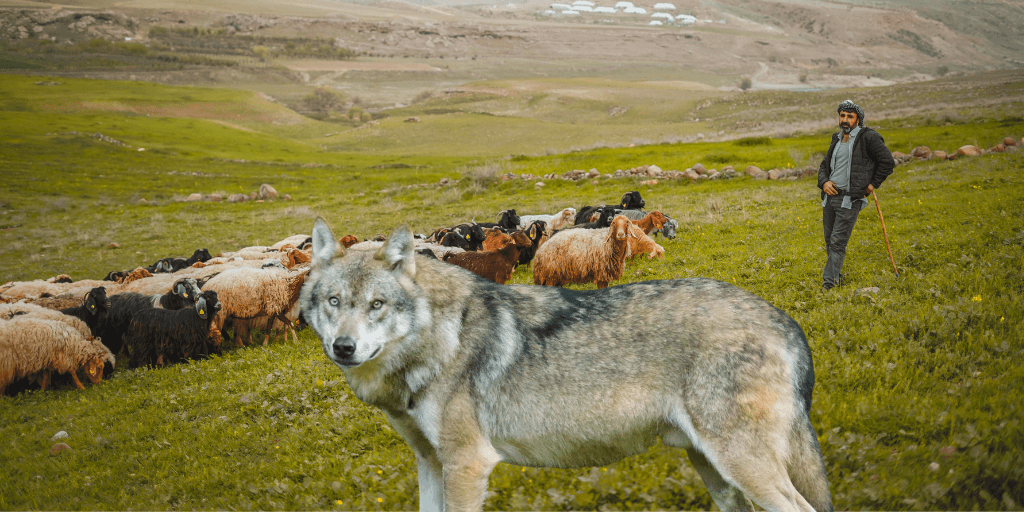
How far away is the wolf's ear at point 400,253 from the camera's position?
11.0 feet

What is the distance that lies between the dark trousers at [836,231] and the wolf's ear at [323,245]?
841cm

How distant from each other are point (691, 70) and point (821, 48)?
151 feet

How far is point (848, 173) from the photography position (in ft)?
26.7

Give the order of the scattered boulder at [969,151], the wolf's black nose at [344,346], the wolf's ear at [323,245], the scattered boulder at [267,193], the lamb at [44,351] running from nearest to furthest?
the wolf's black nose at [344,346] → the wolf's ear at [323,245] → the lamb at [44,351] → the scattered boulder at [969,151] → the scattered boulder at [267,193]

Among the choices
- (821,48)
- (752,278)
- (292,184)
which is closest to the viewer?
(752,278)

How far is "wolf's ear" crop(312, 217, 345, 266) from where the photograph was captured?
3.49m

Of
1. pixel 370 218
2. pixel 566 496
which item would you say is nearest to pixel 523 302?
pixel 566 496

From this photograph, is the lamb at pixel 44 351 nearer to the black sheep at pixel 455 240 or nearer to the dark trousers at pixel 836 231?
the black sheep at pixel 455 240

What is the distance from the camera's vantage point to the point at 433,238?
16.2 m

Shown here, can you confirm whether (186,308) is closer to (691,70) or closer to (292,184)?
(292,184)

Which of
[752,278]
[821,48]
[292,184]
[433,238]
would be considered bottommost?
[292,184]

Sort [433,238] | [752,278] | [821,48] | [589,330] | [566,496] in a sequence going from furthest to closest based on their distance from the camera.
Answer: [821,48] < [433,238] < [752,278] < [566,496] < [589,330]

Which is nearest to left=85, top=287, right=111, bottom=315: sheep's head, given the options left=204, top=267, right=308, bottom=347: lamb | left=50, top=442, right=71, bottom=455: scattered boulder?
left=204, top=267, right=308, bottom=347: lamb

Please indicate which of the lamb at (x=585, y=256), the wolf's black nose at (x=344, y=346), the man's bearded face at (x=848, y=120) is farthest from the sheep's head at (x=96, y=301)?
the man's bearded face at (x=848, y=120)
